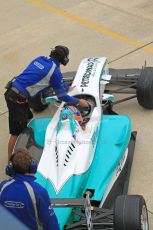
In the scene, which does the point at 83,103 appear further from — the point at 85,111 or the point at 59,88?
the point at 59,88

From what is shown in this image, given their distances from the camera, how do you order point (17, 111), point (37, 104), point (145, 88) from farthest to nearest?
point (37, 104) < point (145, 88) < point (17, 111)

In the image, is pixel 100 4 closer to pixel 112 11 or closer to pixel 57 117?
pixel 112 11

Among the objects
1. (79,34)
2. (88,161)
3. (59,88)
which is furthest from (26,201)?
(79,34)

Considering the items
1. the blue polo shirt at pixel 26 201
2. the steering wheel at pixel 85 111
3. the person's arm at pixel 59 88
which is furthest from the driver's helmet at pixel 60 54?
the blue polo shirt at pixel 26 201

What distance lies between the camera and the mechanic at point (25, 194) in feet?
16.0

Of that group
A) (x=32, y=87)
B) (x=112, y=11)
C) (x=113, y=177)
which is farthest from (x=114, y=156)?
(x=112, y=11)

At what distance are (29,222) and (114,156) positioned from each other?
2.31 metres

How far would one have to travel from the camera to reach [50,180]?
6.60 meters

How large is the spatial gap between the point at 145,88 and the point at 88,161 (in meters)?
2.00

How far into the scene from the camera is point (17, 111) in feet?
24.8

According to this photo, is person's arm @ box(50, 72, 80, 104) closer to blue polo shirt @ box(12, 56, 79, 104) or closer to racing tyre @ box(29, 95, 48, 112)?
blue polo shirt @ box(12, 56, 79, 104)

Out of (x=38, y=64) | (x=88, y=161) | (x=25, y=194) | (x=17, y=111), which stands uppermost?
(x=38, y=64)

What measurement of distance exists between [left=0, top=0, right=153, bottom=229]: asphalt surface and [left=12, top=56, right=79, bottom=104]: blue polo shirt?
1.39m

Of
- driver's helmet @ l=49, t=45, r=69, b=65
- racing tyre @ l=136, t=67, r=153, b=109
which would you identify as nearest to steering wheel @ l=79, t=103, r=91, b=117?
driver's helmet @ l=49, t=45, r=69, b=65
